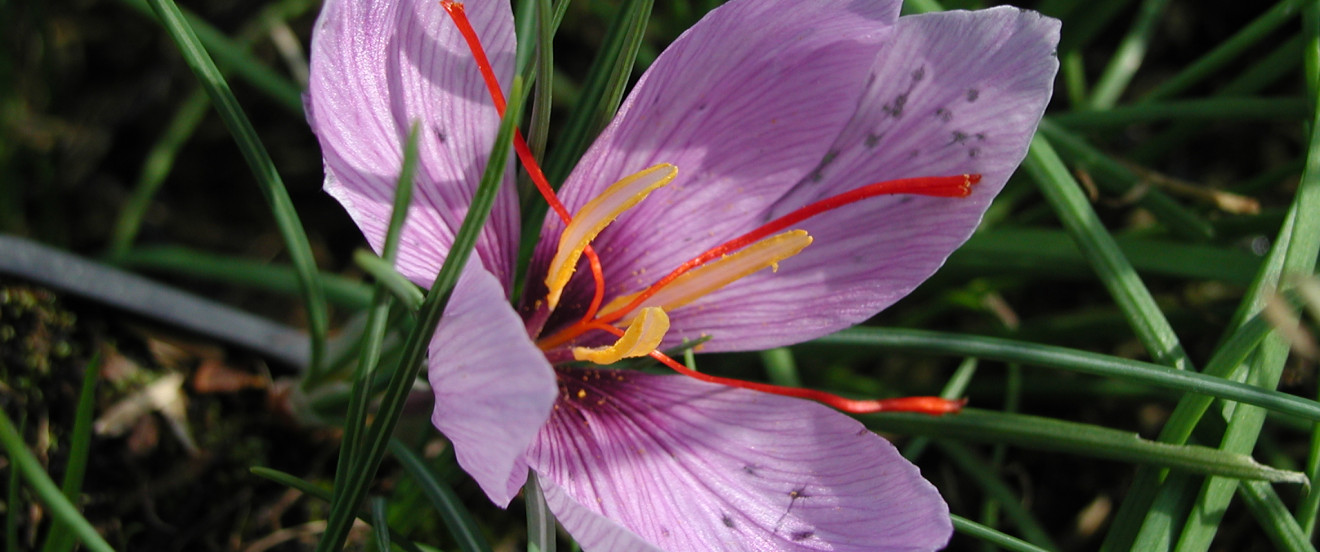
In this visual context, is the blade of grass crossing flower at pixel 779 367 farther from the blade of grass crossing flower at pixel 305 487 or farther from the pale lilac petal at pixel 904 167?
the blade of grass crossing flower at pixel 305 487

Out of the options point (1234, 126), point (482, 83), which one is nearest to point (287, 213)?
point (482, 83)

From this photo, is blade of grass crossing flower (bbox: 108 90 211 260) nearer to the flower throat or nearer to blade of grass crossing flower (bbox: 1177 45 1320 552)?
the flower throat

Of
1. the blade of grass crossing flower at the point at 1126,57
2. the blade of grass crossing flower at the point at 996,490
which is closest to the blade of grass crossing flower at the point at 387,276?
the blade of grass crossing flower at the point at 996,490

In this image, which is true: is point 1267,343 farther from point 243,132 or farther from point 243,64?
point 243,64

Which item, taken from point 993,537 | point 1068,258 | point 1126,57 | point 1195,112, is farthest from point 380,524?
point 1126,57

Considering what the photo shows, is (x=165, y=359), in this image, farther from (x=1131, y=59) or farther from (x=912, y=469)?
(x=1131, y=59)

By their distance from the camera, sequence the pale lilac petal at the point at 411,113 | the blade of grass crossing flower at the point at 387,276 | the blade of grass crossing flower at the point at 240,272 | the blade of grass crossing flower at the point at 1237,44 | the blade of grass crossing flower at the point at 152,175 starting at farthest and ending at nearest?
the blade of grass crossing flower at the point at 152,175
the blade of grass crossing flower at the point at 240,272
the blade of grass crossing flower at the point at 1237,44
the pale lilac petal at the point at 411,113
the blade of grass crossing flower at the point at 387,276

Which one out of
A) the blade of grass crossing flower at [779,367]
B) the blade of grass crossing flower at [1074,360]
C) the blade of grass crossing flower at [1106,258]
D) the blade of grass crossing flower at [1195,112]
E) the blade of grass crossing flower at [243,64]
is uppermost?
the blade of grass crossing flower at [1195,112]
